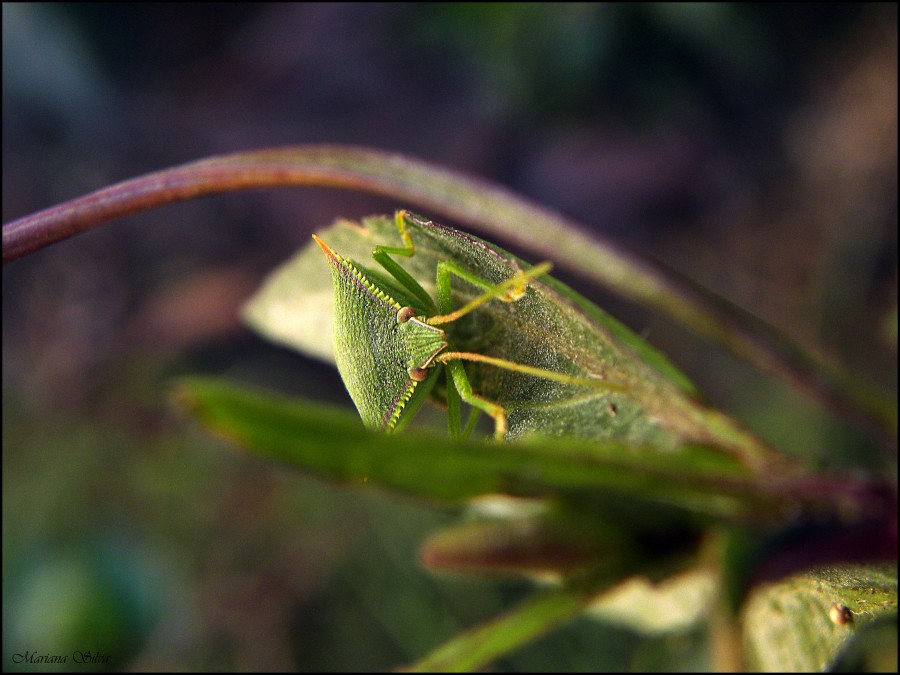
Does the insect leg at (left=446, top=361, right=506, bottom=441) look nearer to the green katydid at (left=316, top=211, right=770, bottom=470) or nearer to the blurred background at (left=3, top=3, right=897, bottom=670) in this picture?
the green katydid at (left=316, top=211, right=770, bottom=470)

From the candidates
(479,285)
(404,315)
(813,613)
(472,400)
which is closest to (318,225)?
(404,315)

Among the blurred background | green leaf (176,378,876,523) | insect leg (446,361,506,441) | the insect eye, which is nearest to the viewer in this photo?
green leaf (176,378,876,523)

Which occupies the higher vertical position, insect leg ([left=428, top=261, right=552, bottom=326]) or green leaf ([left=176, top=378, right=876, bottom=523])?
insect leg ([left=428, top=261, right=552, bottom=326])

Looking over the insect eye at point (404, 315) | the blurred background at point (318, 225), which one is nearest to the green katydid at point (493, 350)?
the insect eye at point (404, 315)

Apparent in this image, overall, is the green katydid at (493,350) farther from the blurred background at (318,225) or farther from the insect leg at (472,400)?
the blurred background at (318,225)

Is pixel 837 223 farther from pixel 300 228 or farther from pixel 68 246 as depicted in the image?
pixel 68 246

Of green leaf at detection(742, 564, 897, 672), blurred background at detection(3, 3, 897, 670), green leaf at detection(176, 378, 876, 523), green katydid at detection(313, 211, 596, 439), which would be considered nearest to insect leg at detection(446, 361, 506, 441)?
green katydid at detection(313, 211, 596, 439)

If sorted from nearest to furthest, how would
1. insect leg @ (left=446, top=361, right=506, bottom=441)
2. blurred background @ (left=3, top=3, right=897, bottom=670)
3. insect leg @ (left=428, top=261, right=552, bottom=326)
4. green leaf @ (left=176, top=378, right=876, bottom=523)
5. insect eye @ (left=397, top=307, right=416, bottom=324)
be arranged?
green leaf @ (left=176, top=378, right=876, bottom=523)
insect leg @ (left=428, top=261, right=552, bottom=326)
insect leg @ (left=446, top=361, right=506, bottom=441)
insect eye @ (left=397, top=307, right=416, bottom=324)
blurred background @ (left=3, top=3, right=897, bottom=670)
